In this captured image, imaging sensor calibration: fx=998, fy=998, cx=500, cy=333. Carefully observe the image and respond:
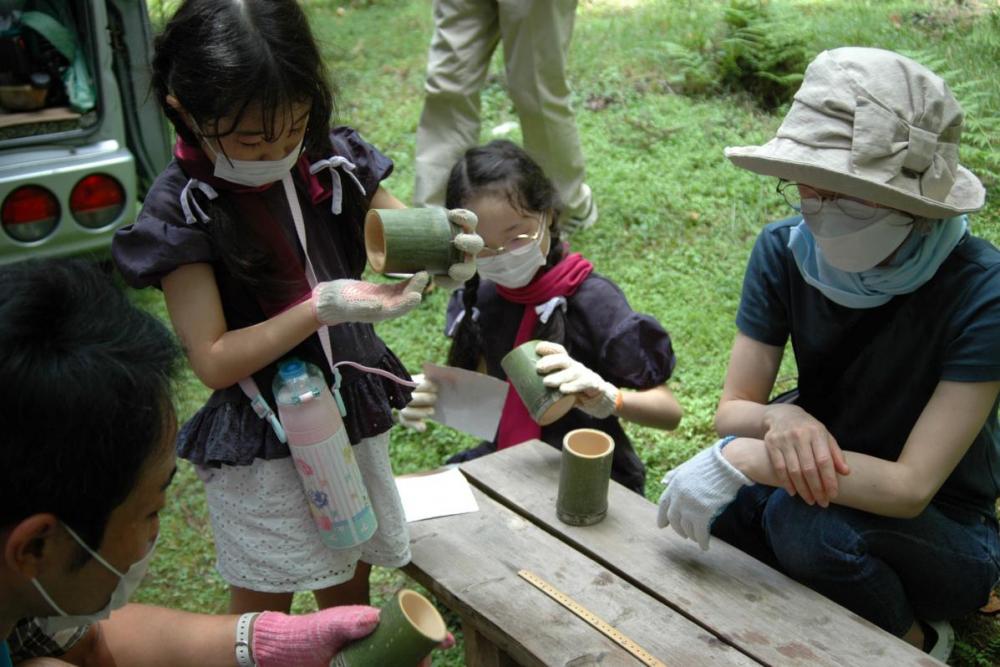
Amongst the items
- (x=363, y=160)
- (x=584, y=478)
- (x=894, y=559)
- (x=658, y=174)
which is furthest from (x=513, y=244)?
(x=658, y=174)

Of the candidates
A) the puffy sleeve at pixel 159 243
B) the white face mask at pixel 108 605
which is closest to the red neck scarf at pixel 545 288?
the puffy sleeve at pixel 159 243

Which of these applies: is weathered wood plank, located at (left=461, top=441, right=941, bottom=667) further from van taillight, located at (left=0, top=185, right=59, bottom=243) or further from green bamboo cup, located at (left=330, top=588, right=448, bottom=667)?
van taillight, located at (left=0, top=185, right=59, bottom=243)

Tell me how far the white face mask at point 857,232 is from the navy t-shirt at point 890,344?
16 centimetres

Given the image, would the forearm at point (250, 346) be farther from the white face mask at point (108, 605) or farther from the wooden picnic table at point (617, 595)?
the wooden picnic table at point (617, 595)

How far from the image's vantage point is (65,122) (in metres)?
4.30

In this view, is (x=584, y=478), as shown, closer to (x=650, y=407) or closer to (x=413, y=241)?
(x=650, y=407)

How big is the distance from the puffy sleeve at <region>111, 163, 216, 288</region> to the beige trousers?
2.78m

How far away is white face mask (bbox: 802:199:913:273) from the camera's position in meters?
2.20

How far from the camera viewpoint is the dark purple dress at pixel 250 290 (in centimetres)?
208

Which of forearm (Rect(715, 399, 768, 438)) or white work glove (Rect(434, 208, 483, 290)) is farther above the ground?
white work glove (Rect(434, 208, 483, 290))

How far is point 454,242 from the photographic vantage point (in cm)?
Answer: 216

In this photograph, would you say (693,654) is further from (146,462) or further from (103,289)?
(103,289)

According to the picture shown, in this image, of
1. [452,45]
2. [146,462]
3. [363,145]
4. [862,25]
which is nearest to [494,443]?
[363,145]

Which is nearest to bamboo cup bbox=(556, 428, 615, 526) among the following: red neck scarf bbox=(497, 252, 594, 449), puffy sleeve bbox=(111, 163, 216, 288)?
red neck scarf bbox=(497, 252, 594, 449)
